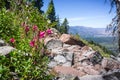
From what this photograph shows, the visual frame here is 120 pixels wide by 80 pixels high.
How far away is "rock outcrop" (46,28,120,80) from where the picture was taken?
30.5 feet

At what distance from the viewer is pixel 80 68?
405 inches

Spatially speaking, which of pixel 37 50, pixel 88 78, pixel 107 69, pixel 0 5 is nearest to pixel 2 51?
pixel 37 50

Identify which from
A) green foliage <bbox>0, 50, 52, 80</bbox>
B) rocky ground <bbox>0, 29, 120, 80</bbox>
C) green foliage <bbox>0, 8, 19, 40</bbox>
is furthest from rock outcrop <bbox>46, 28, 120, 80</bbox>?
green foliage <bbox>0, 8, 19, 40</bbox>

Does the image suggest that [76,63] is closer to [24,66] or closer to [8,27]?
[8,27]

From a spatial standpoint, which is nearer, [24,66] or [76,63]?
[24,66]

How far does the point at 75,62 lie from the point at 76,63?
6cm

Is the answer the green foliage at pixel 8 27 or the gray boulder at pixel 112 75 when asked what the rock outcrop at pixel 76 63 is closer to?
the gray boulder at pixel 112 75

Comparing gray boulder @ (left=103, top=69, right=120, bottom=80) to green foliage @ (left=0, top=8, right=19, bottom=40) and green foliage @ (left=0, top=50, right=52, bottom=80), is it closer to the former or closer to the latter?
green foliage @ (left=0, top=50, right=52, bottom=80)

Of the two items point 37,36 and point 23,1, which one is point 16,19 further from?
point 37,36

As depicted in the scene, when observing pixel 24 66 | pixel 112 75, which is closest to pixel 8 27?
pixel 24 66

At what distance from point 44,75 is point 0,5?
744 centimetres

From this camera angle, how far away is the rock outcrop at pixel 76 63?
9.30 metres

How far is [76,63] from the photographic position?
35.4 feet

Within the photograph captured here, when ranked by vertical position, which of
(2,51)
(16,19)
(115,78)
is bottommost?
(115,78)
